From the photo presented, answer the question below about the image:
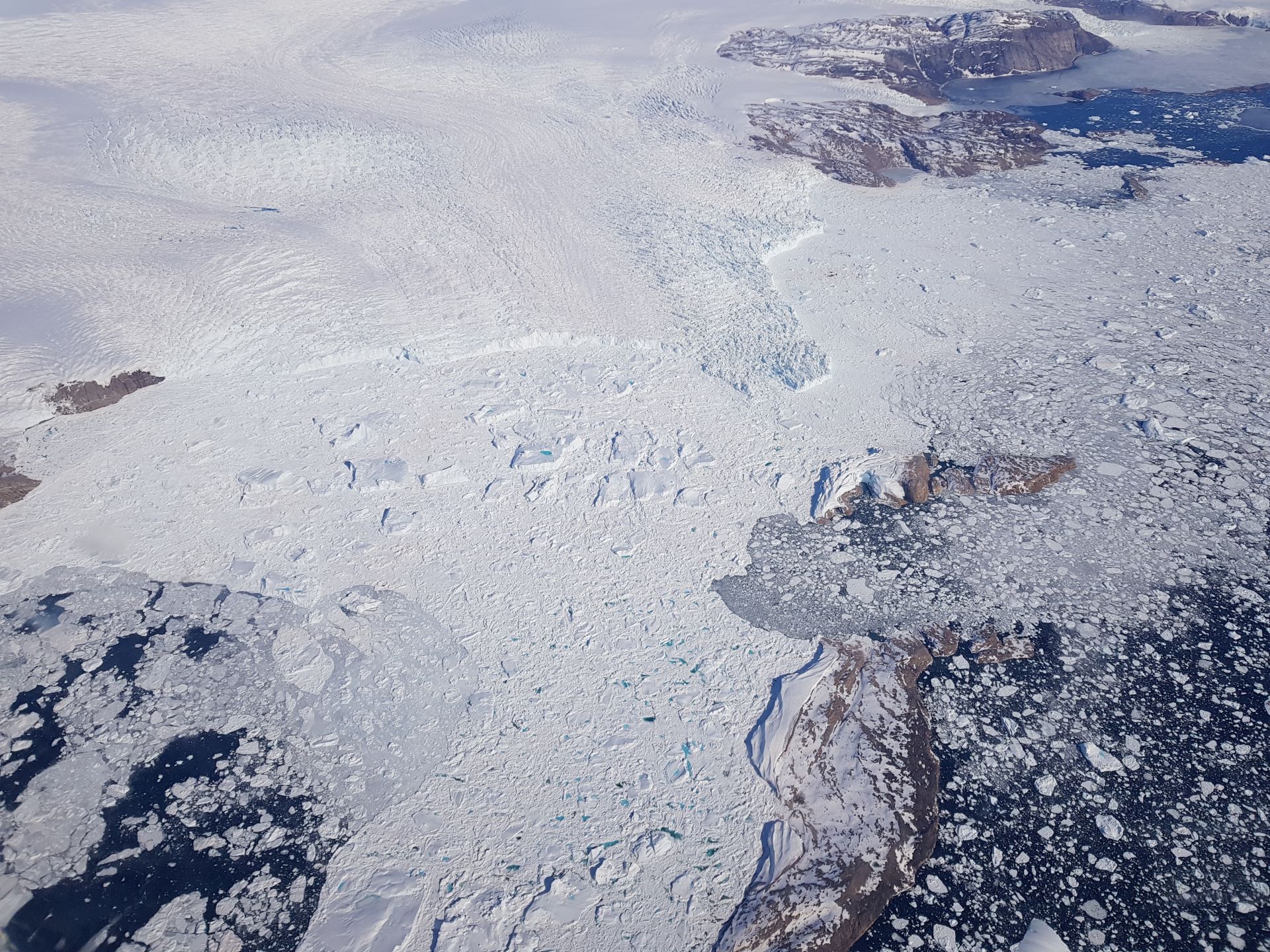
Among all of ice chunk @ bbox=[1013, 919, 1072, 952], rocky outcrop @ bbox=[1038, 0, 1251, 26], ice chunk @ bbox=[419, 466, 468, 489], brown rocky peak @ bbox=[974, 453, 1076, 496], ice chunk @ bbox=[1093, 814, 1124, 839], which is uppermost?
rocky outcrop @ bbox=[1038, 0, 1251, 26]

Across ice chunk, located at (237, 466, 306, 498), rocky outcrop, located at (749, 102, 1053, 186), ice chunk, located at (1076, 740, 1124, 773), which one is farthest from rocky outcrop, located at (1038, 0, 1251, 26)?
ice chunk, located at (237, 466, 306, 498)

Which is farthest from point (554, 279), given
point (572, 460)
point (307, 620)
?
point (307, 620)

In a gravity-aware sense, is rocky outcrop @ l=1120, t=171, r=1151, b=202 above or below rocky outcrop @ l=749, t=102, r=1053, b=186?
below

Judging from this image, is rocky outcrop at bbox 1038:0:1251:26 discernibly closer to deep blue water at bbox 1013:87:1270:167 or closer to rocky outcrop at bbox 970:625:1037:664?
deep blue water at bbox 1013:87:1270:167

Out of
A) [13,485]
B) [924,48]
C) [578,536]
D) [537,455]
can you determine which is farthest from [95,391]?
[924,48]

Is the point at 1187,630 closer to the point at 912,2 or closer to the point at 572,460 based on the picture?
the point at 572,460

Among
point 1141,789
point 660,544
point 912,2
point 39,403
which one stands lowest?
point 1141,789

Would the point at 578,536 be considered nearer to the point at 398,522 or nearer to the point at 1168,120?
the point at 398,522
